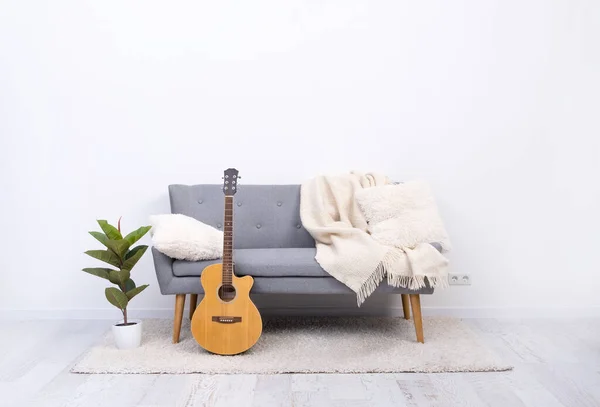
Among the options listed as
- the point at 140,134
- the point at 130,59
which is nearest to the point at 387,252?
the point at 140,134

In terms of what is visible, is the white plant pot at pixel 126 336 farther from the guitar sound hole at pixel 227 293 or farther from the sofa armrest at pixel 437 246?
the sofa armrest at pixel 437 246

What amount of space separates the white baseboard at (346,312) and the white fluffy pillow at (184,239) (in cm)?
Answer: 71

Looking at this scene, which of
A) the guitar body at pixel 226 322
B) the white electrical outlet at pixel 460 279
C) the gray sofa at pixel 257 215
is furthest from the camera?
the white electrical outlet at pixel 460 279

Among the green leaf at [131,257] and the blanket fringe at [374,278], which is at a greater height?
the green leaf at [131,257]

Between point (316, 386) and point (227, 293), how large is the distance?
2.17 ft

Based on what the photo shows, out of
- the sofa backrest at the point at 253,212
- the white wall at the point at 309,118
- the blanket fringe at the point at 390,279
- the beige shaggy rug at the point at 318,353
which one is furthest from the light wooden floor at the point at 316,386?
the sofa backrest at the point at 253,212

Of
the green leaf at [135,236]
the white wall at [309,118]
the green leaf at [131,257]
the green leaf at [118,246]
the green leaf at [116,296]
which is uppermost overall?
the white wall at [309,118]

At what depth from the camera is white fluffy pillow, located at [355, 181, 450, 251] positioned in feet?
9.72

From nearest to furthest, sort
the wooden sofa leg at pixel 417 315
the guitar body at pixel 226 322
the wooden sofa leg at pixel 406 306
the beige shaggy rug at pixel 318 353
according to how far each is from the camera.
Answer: the beige shaggy rug at pixel 318 353, the guitar body at pixel 226 322, the wooden sofa leg at pixel 417 315, the wooden sofa leg at pixel 406 306

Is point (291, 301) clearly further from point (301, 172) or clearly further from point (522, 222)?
point (522, 222)

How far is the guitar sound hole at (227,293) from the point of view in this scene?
107 inches

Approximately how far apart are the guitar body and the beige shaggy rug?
0.05m

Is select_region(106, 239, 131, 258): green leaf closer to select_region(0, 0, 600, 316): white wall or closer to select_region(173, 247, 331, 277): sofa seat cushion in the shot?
select_region(173, 247, 331, 277): sofa seat cushion

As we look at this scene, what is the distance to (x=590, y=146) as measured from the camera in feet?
11.3
